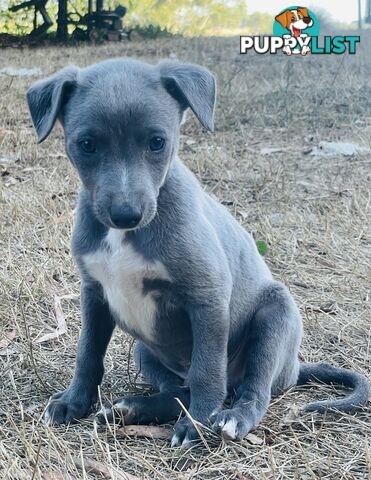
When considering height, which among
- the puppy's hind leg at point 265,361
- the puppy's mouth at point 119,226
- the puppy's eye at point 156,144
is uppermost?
the puppy's eye at point 156,144

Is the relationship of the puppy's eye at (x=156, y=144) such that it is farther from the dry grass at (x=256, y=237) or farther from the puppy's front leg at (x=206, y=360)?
the dry grass at (x=256, y=237)

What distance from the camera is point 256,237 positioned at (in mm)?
5699

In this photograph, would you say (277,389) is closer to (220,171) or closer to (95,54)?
(220,171)

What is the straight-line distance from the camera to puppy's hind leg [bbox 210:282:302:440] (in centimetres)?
298

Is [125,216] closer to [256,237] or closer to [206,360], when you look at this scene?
[206,360]

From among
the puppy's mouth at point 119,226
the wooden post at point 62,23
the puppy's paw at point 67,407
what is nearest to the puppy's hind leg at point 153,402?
the puppy's paw at point 67,407

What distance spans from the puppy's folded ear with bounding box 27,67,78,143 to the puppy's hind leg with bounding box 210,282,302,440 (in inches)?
46.9

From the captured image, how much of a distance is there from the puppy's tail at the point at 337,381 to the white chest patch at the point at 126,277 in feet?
2.62

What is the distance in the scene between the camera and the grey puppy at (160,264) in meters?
2.85

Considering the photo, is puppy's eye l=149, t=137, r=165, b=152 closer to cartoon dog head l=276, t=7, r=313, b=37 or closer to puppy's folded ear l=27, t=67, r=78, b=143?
puppy's folded ear l=27, t=67, r=78, b=143

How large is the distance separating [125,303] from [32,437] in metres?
0.62

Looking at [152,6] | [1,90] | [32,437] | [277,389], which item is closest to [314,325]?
[277,389]

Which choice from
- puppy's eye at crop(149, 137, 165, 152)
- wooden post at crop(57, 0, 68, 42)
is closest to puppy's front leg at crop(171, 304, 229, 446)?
puppy's eye at crop(149, 137, 165, 152)

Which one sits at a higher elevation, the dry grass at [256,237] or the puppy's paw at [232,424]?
the puppy's paw at [232,424]
